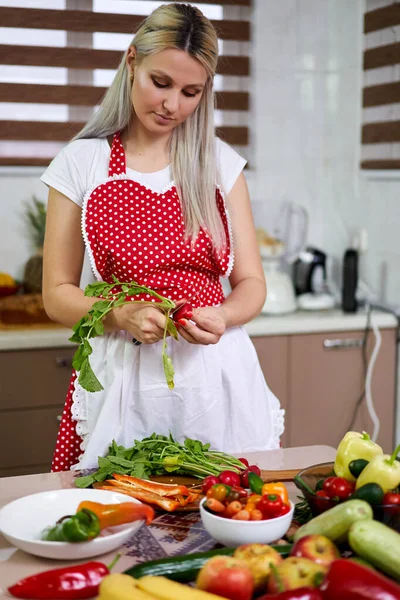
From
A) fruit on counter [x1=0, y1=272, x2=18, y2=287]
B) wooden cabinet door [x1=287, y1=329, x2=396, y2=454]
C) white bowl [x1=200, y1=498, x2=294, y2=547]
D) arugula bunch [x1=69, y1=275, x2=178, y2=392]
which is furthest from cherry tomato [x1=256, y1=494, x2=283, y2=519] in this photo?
fruit on counter [x1=0, y1=272, x2=18, y2=287]

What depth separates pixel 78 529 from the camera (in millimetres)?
1104

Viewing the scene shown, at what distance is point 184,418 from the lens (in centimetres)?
179

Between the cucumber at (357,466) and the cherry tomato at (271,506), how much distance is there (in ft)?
0.48

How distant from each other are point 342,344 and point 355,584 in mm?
2230

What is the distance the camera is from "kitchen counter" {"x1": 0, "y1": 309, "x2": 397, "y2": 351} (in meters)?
2.80

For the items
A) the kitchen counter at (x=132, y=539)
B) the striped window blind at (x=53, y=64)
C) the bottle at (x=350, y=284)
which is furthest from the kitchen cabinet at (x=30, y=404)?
the kitchen counter at (x=132, y=539)

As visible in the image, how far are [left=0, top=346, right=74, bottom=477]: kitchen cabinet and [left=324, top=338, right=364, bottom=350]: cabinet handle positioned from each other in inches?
38.5

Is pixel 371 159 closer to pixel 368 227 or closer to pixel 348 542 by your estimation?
pixel 368 227

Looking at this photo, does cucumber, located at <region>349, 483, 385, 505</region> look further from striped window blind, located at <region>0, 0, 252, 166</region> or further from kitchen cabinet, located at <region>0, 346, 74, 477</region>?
striped window blind, located at <region>0, 0, 252, 166</region>

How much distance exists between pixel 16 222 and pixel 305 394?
1.33 m

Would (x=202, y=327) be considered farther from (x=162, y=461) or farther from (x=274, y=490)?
(x=274, y=490)

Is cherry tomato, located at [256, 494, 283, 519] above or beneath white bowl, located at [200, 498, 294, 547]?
above

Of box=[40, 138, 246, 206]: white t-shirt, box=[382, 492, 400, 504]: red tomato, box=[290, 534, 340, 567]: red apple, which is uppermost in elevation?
box=[40, 138, 246, 206]: white t-shirt

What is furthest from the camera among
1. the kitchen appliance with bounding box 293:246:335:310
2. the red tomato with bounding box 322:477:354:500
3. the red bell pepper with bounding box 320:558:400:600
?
the kitchen appliance with bounding box 293:246:335:310
